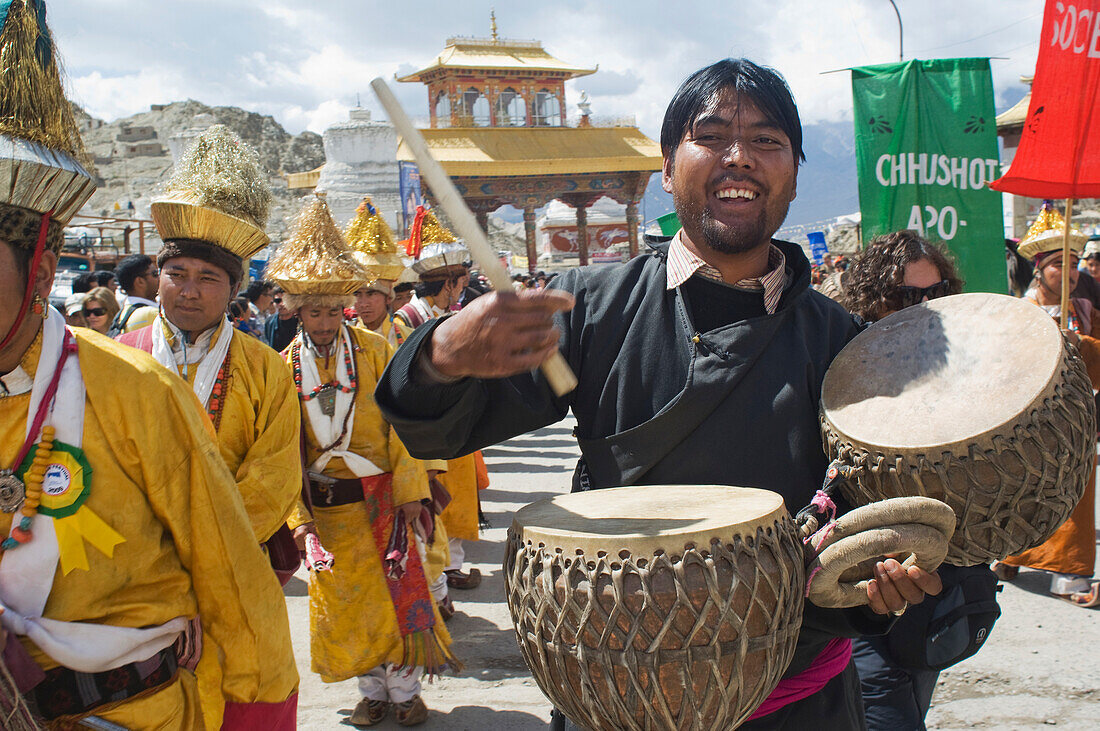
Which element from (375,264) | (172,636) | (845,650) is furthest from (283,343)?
(845,650)

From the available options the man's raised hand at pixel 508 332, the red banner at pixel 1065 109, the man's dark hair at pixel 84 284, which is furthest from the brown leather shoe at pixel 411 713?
the man's dark hair at pixel 84 284

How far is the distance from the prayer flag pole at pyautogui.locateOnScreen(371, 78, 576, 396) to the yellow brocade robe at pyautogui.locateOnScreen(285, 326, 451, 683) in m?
2.33

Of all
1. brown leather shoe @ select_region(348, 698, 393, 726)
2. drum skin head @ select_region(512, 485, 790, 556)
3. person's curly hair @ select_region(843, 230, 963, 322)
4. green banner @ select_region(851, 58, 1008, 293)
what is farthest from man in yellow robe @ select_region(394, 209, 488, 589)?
drum skin head @ select_region(512, 485, 790, 556)

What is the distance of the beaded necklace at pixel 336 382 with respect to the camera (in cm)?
367

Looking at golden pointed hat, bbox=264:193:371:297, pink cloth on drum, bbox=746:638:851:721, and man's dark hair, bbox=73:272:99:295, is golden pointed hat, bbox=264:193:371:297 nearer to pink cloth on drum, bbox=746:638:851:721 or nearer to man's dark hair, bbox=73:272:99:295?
pink cloth on drum, bbox=746:638:851:721

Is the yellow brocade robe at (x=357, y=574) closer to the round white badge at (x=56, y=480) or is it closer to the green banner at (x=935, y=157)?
the round white badge at (x=56, y=480)

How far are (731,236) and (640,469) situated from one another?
509 millimetres

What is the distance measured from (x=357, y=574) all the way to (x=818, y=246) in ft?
66.0

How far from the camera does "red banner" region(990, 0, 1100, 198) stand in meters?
3.58

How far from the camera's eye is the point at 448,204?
1.42 metres

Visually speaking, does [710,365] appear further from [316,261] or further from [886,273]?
[316,261]

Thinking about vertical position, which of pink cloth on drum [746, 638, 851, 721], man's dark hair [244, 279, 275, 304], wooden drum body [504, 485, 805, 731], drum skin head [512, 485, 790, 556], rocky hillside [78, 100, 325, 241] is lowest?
pink cloth on drum [746, 638, 851, 721]

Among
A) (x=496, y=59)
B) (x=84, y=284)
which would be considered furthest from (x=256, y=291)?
(x=496, y=59)

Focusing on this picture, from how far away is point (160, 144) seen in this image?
4897cm
